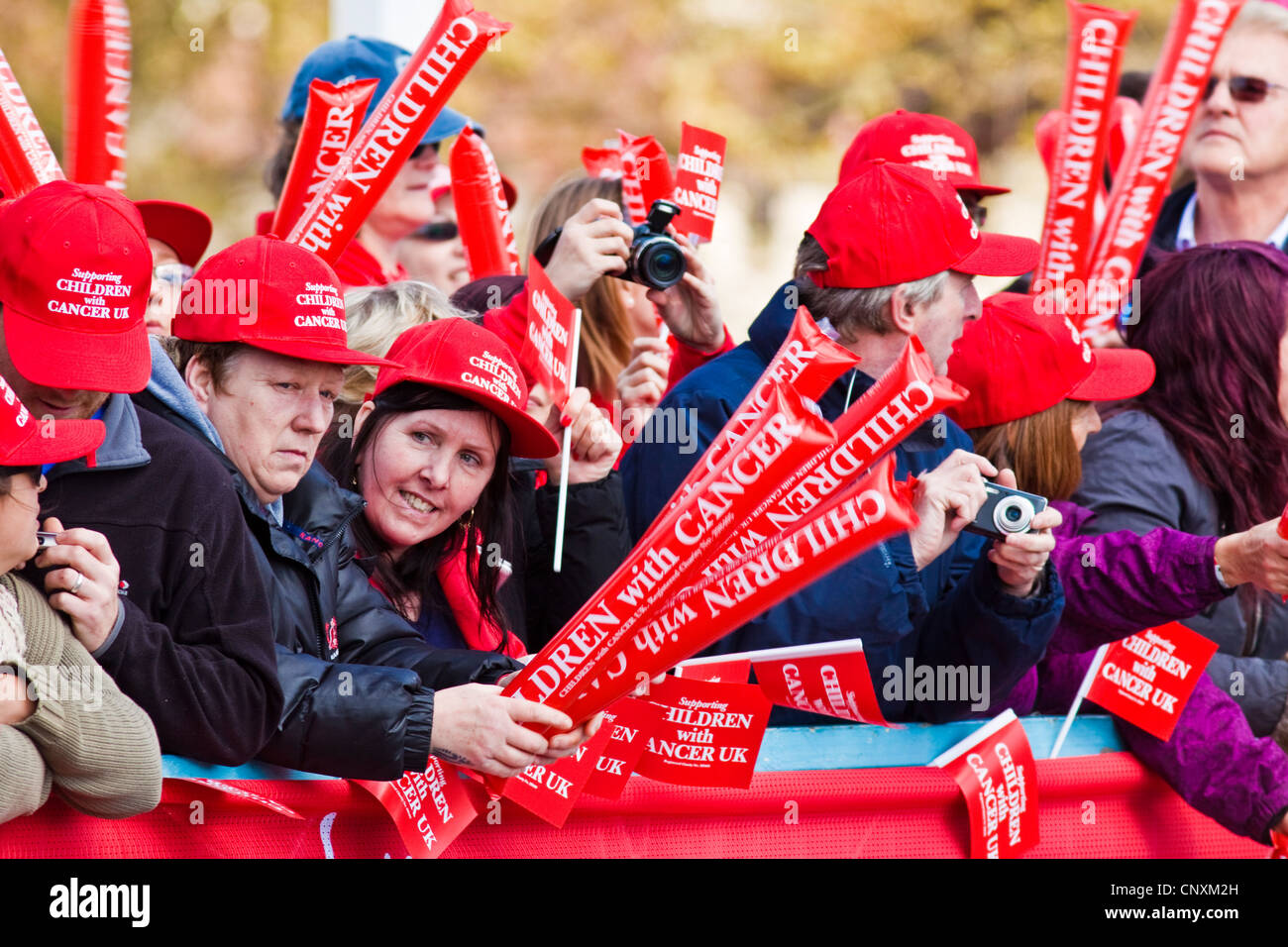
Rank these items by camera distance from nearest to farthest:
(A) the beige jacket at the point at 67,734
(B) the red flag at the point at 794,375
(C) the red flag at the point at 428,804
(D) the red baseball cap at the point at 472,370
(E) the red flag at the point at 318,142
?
(A) the beige jacket at the point at 67,734, (B) the red flag at the point at 794,375, (C) the red flag at the point at 428,804, (D) the red baseball cap at the point at 472,370, (E) the red flag at the point at 318,142

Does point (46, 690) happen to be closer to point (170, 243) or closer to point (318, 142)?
point (318, 142)

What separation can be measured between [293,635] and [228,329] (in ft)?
1.87

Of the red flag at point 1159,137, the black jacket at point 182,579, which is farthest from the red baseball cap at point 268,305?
the red flag at point 1159,137

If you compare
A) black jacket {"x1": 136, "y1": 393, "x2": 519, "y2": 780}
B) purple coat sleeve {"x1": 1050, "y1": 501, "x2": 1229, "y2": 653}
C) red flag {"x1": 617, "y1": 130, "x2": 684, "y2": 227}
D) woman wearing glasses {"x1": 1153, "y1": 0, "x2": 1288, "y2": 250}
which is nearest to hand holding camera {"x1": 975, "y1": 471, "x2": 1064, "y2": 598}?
purple coat sleeve {"x1": 1050, "y1": 501, "x2": 1229, "y2": 653}

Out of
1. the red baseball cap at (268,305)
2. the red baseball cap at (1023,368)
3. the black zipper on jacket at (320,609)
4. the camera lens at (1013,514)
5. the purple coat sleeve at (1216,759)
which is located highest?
the red baseball cap at (268,305)

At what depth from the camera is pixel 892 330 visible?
4152 millimetres

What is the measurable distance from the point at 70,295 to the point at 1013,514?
6.29 feet

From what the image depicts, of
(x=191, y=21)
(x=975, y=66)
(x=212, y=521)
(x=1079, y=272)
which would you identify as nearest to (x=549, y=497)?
(x=212, y=521)

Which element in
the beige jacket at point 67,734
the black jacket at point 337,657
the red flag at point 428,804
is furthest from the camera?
the red flag at point 428,804

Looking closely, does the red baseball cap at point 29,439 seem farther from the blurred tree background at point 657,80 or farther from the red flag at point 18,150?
the blurred tree background at point 657,80

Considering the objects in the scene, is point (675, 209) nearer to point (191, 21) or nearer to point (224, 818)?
point (224, 818)

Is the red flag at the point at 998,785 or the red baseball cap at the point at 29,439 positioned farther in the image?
the red flag at the point at 998,785

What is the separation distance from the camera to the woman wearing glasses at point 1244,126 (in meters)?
6.16

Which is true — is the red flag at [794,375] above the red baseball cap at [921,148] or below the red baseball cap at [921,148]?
below
